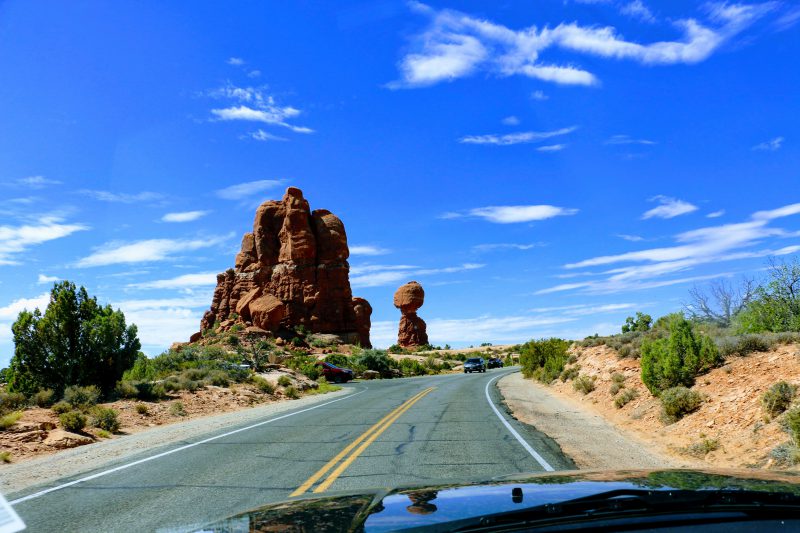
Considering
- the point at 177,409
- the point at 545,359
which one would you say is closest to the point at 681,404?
the point at 177,409

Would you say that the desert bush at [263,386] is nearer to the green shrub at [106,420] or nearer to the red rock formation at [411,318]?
the green shrub at [106,420]

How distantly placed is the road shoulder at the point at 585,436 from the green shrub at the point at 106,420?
37.6ft

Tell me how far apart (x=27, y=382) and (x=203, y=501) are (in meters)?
16.5

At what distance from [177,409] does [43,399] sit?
4111 millimetres

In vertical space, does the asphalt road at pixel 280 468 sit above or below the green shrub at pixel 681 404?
below

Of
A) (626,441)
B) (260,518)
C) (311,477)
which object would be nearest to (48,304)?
(311,477)

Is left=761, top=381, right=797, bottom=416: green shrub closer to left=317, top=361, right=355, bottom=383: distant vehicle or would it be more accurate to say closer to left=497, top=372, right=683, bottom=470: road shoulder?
left=497, top=372, right=683, bottom=470: road shoulder

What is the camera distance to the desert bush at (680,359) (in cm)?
1537

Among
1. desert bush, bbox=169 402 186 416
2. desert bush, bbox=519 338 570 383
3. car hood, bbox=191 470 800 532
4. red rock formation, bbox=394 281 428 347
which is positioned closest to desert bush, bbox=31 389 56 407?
desert bush, bbox=169 402 186 416

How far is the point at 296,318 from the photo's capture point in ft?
266

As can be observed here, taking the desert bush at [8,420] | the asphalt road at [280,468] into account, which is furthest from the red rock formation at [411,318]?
the desert bush at [8,420]

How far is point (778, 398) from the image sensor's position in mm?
10688

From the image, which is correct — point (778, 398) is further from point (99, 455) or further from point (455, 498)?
point (99, 455)

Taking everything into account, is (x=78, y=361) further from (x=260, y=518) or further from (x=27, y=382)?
(x=260, y=518)
